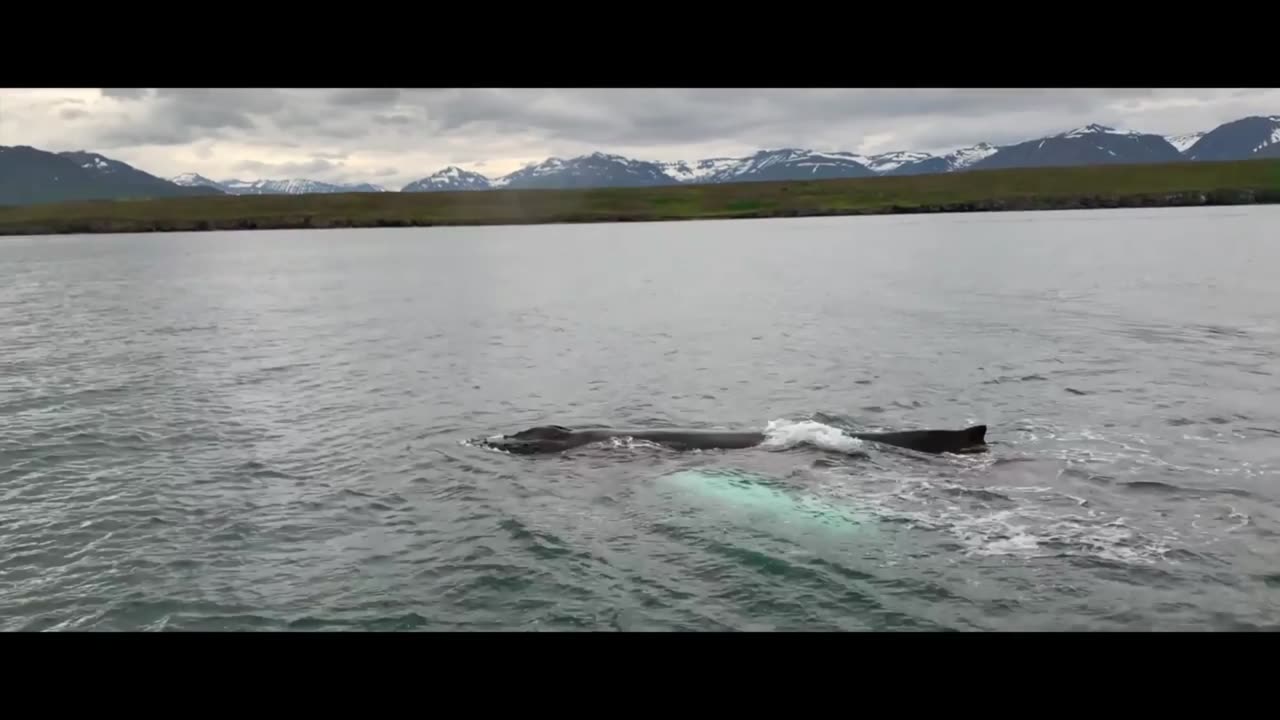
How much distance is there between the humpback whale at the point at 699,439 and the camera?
24.5m

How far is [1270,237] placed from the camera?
380ft

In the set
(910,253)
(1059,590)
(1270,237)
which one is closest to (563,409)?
(1059,590)

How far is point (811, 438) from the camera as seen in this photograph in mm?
25719

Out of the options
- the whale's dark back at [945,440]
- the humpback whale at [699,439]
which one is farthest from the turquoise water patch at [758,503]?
the whale's dark back at [945,440]

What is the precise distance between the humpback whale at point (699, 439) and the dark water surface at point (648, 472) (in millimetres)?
718

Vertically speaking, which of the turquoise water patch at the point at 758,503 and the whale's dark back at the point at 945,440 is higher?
the whale's dark back at the point at 945,440

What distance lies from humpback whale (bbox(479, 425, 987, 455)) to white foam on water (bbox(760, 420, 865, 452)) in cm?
39

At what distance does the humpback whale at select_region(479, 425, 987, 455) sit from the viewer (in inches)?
966

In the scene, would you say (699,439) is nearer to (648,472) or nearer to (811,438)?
(648,472)

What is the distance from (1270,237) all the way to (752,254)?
7768 centimetres

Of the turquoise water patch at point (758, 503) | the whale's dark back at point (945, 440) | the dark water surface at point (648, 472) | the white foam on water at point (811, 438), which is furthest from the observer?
the white foam on water at point (811, 438)

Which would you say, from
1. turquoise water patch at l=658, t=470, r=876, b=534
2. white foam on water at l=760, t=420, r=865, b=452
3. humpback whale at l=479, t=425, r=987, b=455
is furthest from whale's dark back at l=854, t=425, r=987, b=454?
turquoise water patch at l=658, t=470, r=876, b=534

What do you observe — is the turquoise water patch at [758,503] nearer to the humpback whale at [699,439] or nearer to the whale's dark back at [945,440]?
the humpback whale at [699,439]

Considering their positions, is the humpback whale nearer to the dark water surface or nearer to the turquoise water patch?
the dark water surface
